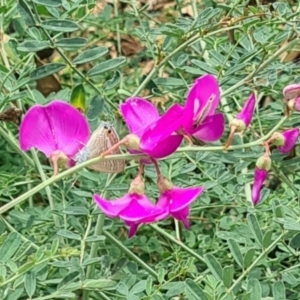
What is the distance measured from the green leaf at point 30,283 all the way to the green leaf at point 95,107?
0.84 feet

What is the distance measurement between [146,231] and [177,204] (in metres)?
0.70

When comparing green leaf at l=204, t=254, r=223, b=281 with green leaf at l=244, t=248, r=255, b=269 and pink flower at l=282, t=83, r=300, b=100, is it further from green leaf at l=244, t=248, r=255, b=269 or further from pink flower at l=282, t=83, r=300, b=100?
pink flower at l=282, t=83, r=300, b=100

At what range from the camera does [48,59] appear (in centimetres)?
207

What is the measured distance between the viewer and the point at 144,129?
77 centimetres

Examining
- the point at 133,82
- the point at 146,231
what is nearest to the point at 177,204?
the point at 146,231

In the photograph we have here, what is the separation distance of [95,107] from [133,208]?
10.8 inches

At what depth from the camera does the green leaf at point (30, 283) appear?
84cm

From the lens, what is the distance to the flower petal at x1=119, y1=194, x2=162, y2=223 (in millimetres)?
757

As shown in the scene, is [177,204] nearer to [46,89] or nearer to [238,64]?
[238,64]

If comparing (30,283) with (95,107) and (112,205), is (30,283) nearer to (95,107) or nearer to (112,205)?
(112,205)

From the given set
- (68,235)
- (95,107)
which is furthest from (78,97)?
(68,235)

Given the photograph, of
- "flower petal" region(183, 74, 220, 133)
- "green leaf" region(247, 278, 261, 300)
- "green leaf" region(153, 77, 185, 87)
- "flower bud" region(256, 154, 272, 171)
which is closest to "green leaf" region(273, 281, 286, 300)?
"green leaf" region(247, 278, 261, 300)

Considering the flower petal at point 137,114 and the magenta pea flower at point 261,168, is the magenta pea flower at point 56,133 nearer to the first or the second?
the flower petal at point 137,114

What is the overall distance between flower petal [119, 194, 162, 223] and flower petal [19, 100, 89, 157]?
79 millimetres
